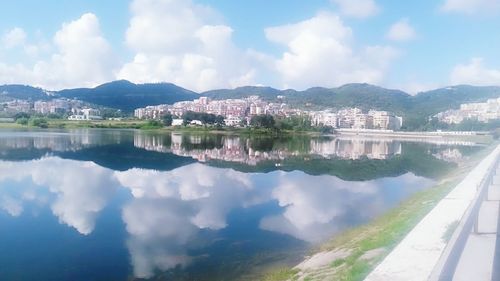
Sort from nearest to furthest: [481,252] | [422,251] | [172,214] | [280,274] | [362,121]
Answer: [422,251] < [481,252] < [280,274] < [172,214] < [362,121]

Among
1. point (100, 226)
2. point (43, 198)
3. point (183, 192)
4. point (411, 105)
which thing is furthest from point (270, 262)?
point (411, 105)

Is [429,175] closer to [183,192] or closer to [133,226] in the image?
[183,192]

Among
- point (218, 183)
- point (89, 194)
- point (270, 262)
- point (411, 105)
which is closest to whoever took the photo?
point (270, 262)

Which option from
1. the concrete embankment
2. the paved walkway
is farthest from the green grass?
the paved walkway

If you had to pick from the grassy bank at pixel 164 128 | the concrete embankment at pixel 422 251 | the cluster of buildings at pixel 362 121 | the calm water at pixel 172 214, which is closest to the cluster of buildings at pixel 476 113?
the cluster of buildings at pixel 362 121

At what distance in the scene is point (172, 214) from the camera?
569 inches

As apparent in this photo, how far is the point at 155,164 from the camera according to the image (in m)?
30.0

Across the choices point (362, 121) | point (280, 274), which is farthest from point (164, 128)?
point (280, 274)

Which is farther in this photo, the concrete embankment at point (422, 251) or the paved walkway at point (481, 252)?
the paved walkway at point (481, 252)

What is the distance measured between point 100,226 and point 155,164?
57.2ft

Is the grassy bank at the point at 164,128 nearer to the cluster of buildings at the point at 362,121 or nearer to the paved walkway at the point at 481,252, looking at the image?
the cluster of buildings at the point at 362,121

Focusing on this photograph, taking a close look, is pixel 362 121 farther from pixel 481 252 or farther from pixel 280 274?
pixel 481 252

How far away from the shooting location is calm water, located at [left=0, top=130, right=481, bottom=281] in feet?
31.1

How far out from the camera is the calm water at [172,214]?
31.1 feet
